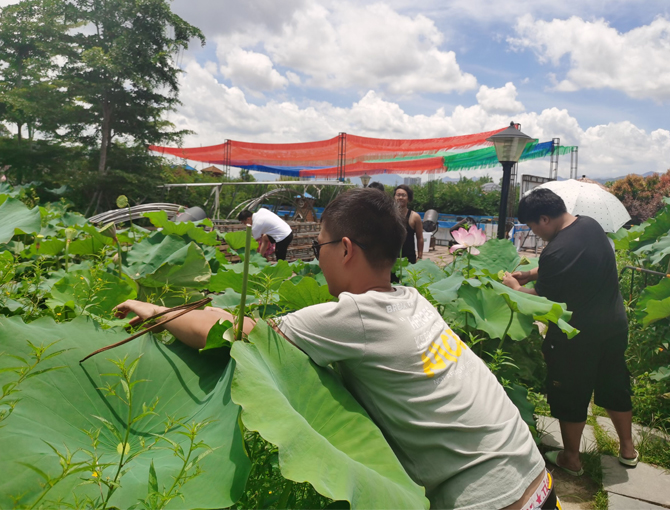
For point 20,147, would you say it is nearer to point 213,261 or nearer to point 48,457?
point 213,261

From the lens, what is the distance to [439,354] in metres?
1.10

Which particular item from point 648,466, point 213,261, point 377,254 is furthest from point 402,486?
point 648,466

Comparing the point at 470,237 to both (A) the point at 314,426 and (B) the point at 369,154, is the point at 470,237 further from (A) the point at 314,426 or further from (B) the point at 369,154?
(B) the point at 369,154

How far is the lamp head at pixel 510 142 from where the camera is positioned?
465 centimetres

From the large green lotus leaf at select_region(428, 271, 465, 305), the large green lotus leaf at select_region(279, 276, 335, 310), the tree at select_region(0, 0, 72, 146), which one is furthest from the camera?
the tree at select_region(0, 0, 72, 146)

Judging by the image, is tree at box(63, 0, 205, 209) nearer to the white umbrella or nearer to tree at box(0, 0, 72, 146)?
tree at box(0, 0, 72, 146)

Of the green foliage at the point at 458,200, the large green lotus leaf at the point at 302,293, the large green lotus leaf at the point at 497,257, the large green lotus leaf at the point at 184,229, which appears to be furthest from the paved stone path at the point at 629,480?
the green foliage at the point at 458,200

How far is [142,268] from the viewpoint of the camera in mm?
1935

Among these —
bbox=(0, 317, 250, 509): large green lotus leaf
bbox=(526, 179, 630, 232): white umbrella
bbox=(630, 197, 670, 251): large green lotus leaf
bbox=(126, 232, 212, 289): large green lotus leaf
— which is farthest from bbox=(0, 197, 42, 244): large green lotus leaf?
bbox=(630, 197, 670, 251): large green lotus leaf

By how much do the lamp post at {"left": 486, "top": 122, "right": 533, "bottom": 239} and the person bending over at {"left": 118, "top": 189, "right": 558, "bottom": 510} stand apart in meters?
3.68

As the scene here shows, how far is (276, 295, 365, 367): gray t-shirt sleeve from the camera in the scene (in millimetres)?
1010

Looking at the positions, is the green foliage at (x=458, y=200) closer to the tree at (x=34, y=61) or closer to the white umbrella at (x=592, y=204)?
the tree at (x=34, y=61)

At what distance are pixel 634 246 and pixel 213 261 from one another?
13.6 ft

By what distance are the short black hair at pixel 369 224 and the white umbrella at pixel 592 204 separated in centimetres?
361
